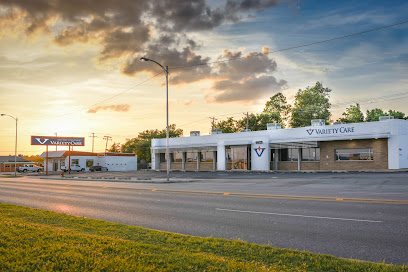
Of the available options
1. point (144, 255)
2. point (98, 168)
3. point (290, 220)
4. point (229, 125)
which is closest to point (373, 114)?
point (229, 125)

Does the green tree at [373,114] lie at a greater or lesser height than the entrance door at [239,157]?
greater

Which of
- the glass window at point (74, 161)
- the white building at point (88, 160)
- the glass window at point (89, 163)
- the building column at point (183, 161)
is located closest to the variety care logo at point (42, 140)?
the white building at point (88, 160)

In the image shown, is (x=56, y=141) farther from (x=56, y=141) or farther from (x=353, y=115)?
(x=353, y=115)

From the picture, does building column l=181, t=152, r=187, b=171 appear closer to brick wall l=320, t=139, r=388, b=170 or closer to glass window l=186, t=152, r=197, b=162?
glass window l=186, t=152, r=197, b=162

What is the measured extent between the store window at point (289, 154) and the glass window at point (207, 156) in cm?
1195

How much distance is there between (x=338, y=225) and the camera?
342 inches

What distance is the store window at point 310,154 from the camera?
3797cm

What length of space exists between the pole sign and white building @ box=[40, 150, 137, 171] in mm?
7022

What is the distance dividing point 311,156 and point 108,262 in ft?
120

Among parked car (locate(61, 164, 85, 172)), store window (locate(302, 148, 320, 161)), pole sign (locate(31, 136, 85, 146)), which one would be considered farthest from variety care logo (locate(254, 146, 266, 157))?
parked car (locate(61, 164, 85, 172))

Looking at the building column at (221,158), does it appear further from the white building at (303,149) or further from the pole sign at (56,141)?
the pole sign at (56,141)

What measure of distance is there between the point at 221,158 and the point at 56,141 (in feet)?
106

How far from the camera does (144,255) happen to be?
18.1 feet

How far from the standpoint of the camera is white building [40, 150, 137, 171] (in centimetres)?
6856
